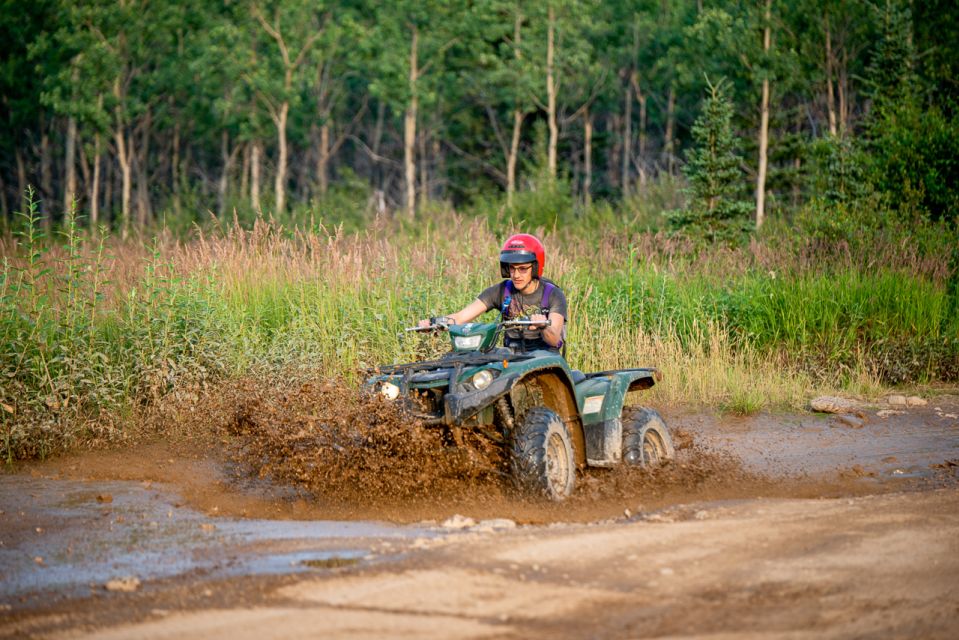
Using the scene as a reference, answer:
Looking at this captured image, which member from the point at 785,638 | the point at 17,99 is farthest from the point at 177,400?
the point at 17,99

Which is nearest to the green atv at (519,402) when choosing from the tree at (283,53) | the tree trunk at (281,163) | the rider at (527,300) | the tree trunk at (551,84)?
the rider at (527,300)

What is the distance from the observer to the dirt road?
17.7 feet

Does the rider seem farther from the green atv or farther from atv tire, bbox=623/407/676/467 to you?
atv tire, bbox=623/407/676/467

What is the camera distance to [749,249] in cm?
1858

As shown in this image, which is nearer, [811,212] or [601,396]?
[601,396]

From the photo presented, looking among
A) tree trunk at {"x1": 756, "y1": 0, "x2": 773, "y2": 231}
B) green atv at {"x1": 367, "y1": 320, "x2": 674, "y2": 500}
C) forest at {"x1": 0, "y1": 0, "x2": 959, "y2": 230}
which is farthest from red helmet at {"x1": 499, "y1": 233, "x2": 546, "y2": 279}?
tree trunk at {"x1": 756, "y1": 0, "x2": 773, "y2": 231}

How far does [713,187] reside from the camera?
25438 mm

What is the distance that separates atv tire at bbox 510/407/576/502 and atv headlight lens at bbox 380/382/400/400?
841 millimetres

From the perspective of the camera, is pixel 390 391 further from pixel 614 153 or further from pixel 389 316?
pixel 614 153

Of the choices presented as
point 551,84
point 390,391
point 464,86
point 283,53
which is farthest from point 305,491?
point 464,86

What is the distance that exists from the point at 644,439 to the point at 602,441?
71cm

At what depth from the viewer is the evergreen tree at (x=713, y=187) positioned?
82.7 ft

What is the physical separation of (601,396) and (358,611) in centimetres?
397

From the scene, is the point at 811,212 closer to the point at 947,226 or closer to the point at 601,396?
the point at 947,226
